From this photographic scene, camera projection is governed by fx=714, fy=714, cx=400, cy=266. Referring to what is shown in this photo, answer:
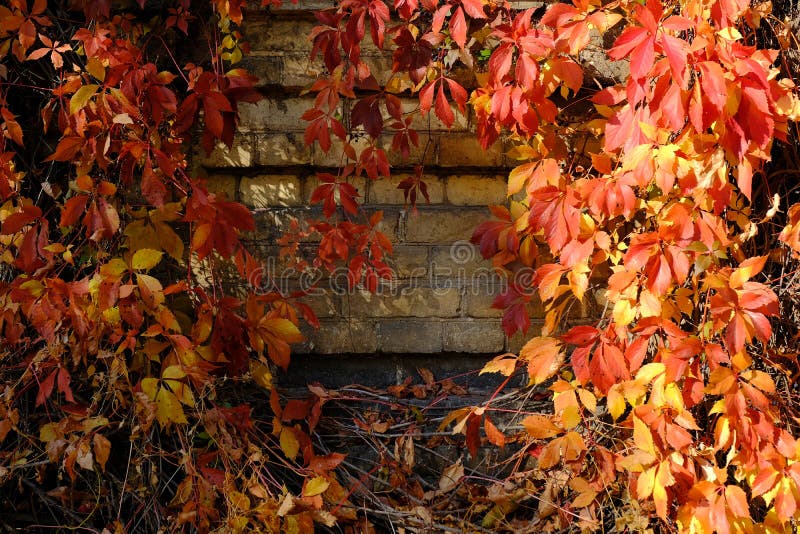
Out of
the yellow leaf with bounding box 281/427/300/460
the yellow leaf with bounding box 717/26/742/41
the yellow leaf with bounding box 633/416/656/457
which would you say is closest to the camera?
the yellow leaf with bounding box 717/26/742/41

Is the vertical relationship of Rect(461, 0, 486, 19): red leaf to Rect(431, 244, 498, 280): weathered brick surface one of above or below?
above

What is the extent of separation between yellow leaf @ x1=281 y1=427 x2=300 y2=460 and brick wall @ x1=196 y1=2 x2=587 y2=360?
369 mm

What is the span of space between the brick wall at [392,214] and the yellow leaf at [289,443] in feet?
1.21

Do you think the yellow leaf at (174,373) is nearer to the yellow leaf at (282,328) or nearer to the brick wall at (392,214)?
the yellow leaf at (282,328)

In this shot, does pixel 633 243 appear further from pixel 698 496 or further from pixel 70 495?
pixel 70 495

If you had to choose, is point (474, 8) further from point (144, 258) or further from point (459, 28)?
point (144, 258)

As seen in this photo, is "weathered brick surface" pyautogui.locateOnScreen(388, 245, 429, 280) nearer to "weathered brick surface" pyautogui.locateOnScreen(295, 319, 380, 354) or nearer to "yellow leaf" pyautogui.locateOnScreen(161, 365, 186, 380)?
"weathered brick surface" pyautogui.locateOnScreen(295, 319, 380, 354)

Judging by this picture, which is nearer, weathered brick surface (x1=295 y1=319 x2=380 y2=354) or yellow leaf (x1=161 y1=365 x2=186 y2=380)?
yellow leaf (x1=161 y1=365 x2=186 y2=380)

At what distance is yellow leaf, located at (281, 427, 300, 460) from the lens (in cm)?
204

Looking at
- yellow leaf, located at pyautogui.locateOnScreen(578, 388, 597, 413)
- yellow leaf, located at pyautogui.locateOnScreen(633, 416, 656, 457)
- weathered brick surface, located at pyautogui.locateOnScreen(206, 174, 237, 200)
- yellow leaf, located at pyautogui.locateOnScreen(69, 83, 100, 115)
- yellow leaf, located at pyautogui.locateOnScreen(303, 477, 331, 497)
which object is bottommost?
yellow leaf, located at pyautogui.locateOnScreen(303, 477, 331, 497)

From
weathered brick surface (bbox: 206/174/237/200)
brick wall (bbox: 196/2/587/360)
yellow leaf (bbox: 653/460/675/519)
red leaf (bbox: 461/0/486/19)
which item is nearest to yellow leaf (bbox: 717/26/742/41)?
red leaf (bbox: 461/0/486/19)

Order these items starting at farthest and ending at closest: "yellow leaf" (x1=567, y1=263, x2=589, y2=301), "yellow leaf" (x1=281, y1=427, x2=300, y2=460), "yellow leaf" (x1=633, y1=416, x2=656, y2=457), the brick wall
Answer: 1. the brick wall
2. "yellow leaf" (x1=281, y1=427, x2=300, y2=460)
3. "yellow leaf" (x1=567, y1=263, x2=589, y2=301)
4. "yellow leaf" (x1=633, y1=416, x2=656, y2=457)

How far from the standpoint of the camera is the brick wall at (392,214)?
2332 millimetres

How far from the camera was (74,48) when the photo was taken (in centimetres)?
220
